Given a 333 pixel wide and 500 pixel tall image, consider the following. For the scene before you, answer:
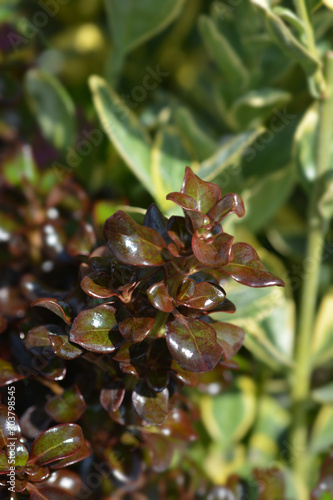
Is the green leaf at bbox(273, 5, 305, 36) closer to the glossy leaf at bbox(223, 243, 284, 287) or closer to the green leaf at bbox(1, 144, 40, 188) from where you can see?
the glossy leaf at bbox(223, 243, 284, 287)

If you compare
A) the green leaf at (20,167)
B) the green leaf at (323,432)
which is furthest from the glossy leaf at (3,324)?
the green leaf at (323,432)

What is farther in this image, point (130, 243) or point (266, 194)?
point (266, 194)

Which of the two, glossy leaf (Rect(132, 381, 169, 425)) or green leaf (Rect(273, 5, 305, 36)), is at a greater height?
green leaf (Rect(273, 5, 305, 36))

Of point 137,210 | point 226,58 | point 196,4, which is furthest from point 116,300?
point 196,4

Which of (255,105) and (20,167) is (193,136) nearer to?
(255,105)

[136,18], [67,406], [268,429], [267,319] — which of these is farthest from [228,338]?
[136,18]

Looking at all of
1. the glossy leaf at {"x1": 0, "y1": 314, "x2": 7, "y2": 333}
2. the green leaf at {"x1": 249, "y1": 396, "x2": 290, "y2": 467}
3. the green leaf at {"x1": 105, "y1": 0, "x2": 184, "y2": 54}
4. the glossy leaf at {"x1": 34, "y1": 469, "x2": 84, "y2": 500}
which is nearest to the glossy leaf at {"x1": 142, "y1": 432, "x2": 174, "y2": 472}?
the glossy leaf at {"x1": 34, "y1": 469, "x2": 84, "y2": 500}

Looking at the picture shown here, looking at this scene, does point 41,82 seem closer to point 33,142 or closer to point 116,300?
point 33,142
